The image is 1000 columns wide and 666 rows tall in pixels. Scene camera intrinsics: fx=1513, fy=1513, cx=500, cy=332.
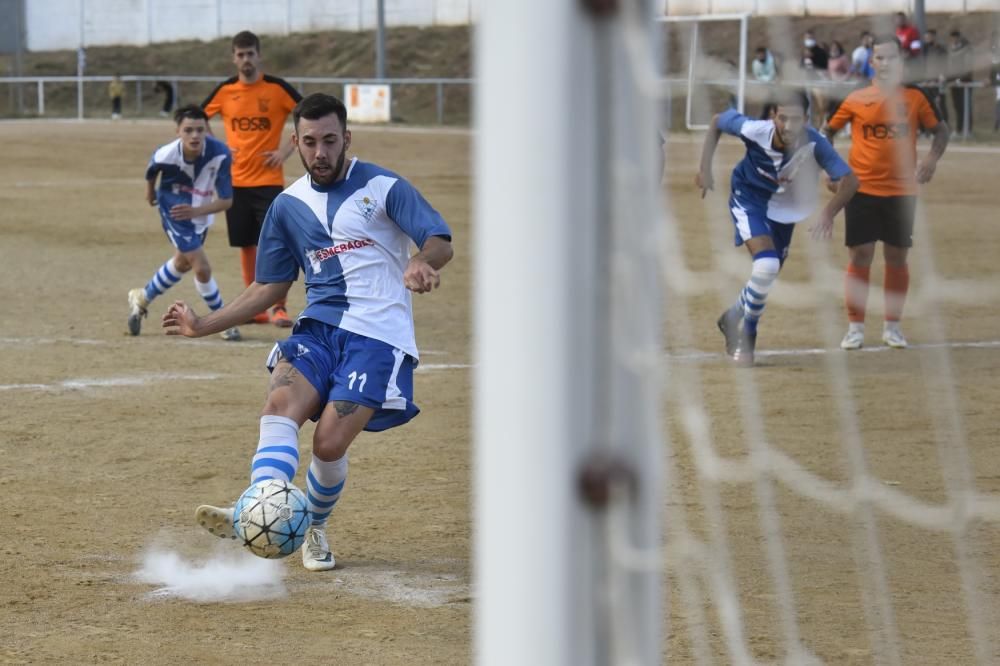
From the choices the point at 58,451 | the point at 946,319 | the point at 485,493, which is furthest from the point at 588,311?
the point at 946,319

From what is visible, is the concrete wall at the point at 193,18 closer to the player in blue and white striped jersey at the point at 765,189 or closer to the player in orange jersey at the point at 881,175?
the player in orange jersey at the point at 881,175

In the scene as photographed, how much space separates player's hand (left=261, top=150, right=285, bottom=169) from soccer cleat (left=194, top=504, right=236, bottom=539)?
6366 mm

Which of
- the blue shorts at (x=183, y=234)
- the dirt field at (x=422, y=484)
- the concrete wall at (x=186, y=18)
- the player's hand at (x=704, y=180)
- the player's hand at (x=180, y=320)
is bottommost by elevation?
the dirt field at (x=422, y=484)

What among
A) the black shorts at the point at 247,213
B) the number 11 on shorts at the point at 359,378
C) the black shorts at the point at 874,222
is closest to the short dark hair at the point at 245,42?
the black shorts at the point at 247,213

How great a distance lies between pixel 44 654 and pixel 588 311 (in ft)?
9.50

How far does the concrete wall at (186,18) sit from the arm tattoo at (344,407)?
166 feet

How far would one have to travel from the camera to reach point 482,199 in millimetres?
2281

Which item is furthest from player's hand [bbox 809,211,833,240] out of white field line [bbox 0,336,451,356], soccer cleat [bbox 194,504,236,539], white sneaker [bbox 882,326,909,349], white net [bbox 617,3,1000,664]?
soccer cleat [bbox 194,504,236,539]

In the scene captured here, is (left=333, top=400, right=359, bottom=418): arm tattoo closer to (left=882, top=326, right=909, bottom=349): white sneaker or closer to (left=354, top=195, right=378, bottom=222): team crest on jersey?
(left=354, top=195, right=378, bottom=222): team crest on jersey

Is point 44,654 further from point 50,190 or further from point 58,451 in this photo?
point 50,190

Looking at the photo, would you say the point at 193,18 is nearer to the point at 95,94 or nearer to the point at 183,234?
the point at 95,94

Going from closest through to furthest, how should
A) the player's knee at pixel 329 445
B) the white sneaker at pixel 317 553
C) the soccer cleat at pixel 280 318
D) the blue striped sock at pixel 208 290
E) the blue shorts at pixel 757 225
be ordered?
the player's knee at pixel 329 445, the white sneaker at pixel 317 553, the blue shorts at pixel 757 225, the blue striped sock at pixel 208 290, the soccer cleat at pixel 280 318

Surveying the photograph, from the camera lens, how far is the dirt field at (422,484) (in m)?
4.78

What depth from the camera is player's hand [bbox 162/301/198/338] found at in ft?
17.4
